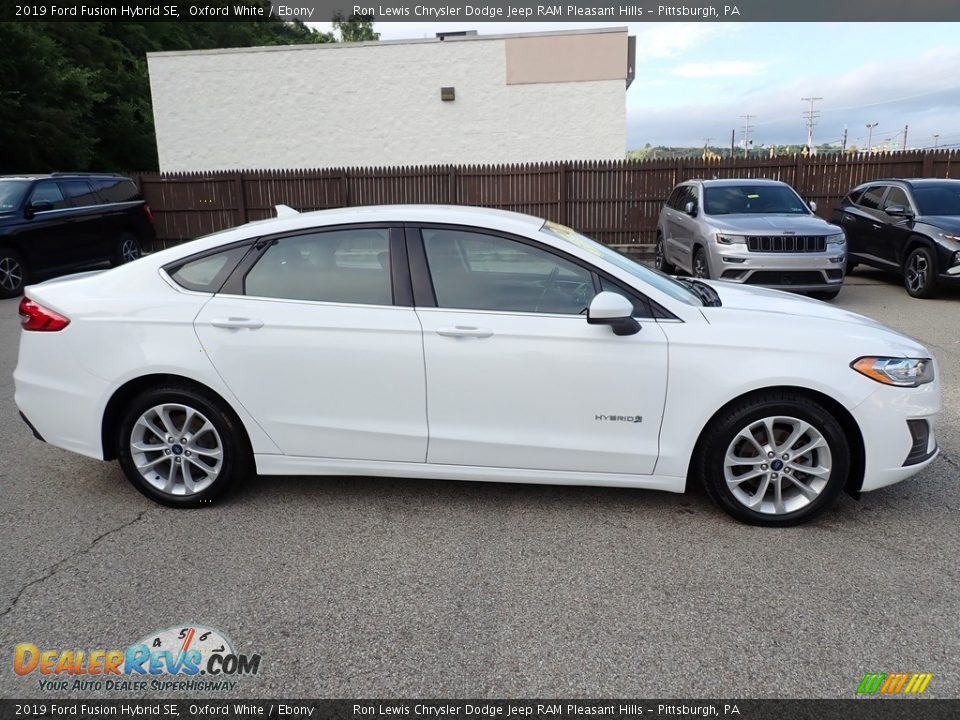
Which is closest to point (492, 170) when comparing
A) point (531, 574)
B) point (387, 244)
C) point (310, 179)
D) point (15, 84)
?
point (310, 179)

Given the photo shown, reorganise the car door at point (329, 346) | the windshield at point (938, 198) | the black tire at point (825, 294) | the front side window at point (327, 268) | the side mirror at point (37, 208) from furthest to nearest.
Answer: the side mirror at point (37, 208) → the windshield at point (938, 198) → the black tire at point (825, 294) → the front side window at point (327, 268) → the car door at point (329, 346)

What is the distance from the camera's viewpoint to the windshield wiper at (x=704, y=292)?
12.9 ft

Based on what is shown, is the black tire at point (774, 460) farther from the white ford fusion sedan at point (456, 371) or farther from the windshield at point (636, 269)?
the windshield at point (636, 269)

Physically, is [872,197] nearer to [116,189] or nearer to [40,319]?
[40,319]

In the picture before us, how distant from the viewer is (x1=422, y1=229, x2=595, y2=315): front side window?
369 centimetres

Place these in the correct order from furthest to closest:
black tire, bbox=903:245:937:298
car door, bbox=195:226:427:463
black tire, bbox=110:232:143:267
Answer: black tire, bbox=110:232:143:267 < black tire, bbox=903:245:937:298 < car door, bbox=195:226:427:463

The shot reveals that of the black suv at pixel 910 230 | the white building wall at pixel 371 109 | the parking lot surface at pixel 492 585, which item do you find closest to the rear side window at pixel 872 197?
the black suv at pixel 910 230

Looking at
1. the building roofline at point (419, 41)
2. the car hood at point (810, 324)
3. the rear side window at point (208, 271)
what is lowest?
the car hood at point (810, 324)

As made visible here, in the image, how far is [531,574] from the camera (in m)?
3.26

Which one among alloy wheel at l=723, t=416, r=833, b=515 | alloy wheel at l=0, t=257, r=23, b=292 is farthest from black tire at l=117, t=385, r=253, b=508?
alloy wheel at l=0, t=257, r=23, b=292

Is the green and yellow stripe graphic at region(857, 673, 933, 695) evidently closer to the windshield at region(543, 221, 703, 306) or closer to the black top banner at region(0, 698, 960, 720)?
the black top banner at region(0, 698, 960, 720)

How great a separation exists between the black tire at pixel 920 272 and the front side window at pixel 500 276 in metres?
8.58

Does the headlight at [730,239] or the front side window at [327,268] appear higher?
the front side window at [327,268]

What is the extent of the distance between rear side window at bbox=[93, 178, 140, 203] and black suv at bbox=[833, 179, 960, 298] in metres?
12.8
